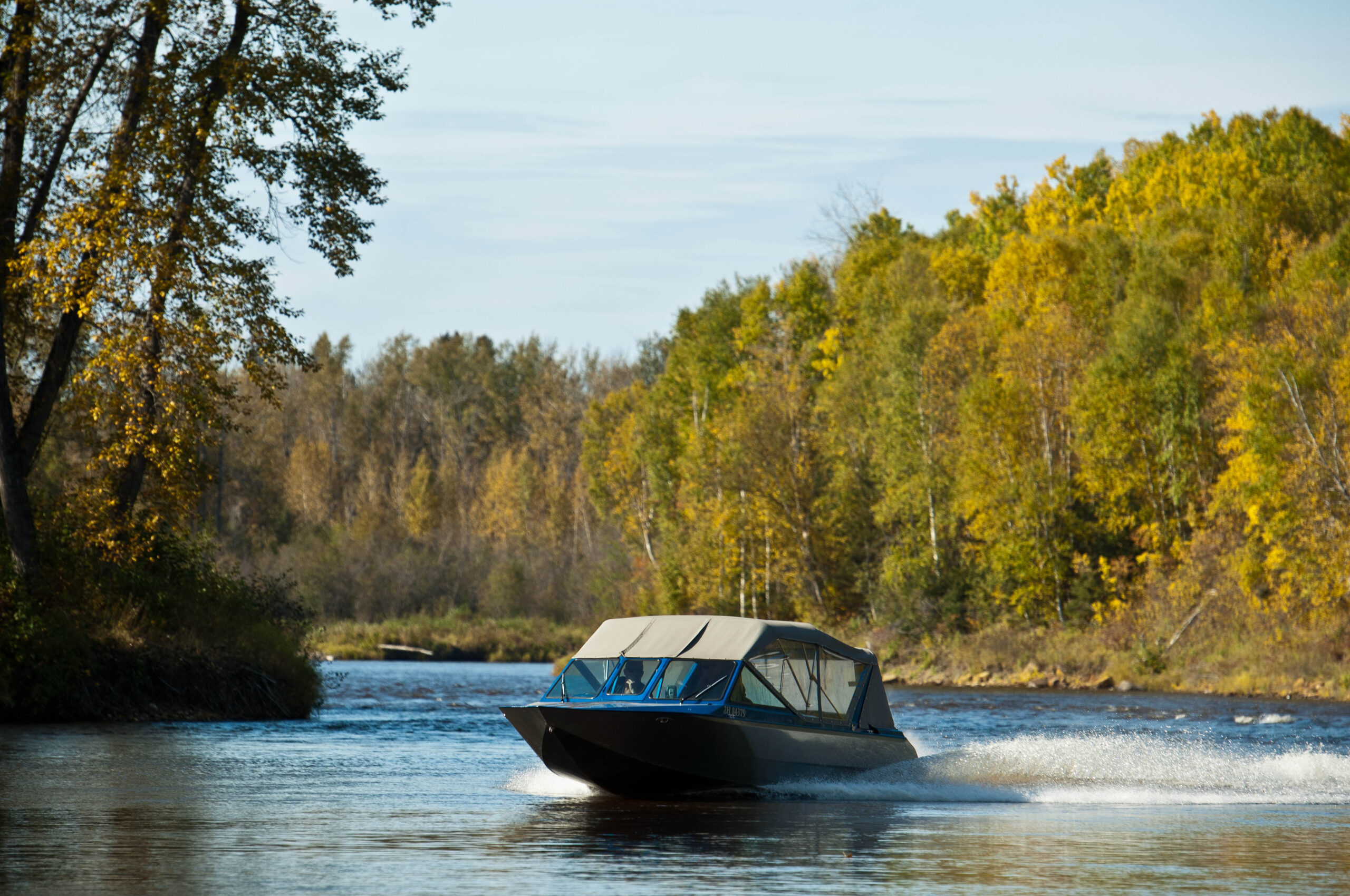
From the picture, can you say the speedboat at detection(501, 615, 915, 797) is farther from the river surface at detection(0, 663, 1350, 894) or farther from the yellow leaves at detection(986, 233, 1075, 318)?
the yellow leaves at detection(986, 233, 1075, 318)

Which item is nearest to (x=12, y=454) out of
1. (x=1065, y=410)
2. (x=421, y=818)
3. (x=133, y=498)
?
(x=133, y=498)

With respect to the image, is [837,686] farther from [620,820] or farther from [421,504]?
[421,504]

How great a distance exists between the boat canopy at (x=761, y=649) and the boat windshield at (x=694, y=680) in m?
0.12

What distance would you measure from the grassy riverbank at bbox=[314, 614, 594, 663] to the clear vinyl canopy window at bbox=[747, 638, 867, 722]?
69.3 m

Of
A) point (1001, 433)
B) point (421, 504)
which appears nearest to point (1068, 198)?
point (1001, 433)

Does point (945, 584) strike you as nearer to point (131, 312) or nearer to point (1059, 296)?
point (1059, 296)

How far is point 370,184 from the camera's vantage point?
113 ft

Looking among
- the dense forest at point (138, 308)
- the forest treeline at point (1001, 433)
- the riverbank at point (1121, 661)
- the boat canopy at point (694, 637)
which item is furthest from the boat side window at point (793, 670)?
the riverbank at point (1121, 661)

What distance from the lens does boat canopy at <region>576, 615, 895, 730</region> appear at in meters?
20.5

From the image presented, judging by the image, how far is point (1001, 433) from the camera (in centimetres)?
6359

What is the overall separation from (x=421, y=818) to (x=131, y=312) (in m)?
16.9

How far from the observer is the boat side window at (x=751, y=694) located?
65.4 ft

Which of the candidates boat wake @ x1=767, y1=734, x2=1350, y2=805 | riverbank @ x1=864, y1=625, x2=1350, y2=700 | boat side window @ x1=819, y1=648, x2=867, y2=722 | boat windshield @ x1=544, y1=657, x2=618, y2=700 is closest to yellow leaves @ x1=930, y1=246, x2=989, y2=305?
riverbank @ x1=864, y1=625, x2=1350, y2=700

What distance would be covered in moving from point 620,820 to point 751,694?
10.0 feet
